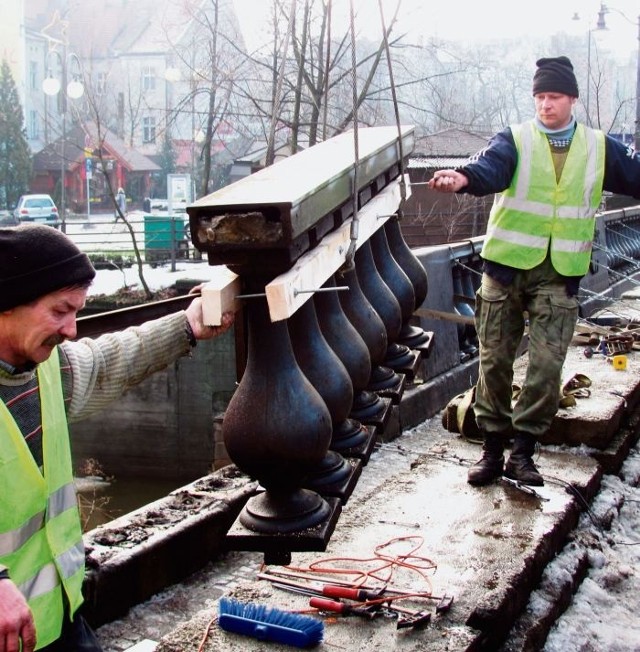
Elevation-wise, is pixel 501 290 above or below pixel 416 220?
above

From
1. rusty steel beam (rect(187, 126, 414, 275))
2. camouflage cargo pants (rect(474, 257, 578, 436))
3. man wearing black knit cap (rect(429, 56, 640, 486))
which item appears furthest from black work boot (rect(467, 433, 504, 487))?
rusty steel beam (rect(187, 126, 414, 275))

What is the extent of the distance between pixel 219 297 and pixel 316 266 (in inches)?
16.8

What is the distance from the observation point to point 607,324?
1128 cm

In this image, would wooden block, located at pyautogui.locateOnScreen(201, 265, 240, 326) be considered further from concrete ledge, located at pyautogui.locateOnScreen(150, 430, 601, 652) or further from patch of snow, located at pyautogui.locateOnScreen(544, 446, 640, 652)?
patch of snow, located at pyautogui.locateOnScreen(544, 446, 640, 652)

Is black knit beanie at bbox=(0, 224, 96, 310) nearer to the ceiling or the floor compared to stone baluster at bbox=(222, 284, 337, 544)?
nearer to the ceiling

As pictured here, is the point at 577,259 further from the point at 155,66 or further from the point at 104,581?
the point at 155,66

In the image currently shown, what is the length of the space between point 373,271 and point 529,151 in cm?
161

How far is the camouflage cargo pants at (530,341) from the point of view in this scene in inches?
219

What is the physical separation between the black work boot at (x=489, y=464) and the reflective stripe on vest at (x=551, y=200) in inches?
40.5

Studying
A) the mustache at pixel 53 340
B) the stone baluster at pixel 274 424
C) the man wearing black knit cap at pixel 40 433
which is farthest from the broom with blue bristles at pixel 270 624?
the mustache at pixel 53 340

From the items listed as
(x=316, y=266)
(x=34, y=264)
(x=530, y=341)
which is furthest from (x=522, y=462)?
(x=34, y=264)

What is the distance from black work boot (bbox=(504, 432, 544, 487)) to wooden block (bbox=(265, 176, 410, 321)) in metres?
1.91

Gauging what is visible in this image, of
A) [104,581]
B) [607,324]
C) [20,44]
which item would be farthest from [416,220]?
[20,44]

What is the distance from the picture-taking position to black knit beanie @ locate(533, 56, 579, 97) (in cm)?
541
